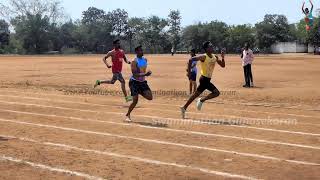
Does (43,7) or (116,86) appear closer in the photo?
(116,86)

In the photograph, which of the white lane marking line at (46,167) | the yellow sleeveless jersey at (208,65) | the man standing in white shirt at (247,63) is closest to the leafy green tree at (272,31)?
the man standing in white shirt at (247,63)

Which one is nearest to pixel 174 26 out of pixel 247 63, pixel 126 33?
pixel 126 33

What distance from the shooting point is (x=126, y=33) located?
111375 mm

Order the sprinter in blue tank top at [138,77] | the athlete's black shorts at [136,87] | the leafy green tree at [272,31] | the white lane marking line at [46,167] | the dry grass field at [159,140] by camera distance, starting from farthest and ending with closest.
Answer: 1. the leafy green tree at [272,31]
2. the athlete's black shorts at [136,87]
3. the sprinter in blue tank top at [138,77]
4. the dry grass field at [159,140]
5. the white lane marking line at [46,167]

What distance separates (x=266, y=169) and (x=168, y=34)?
10029cm

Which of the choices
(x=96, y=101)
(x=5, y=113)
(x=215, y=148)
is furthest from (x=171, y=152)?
(x=96, y=101)

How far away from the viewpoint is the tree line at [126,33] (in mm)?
90688

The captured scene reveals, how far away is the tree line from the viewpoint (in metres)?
90.7

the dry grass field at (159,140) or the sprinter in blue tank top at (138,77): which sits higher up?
the sprinter in blue tank top at (138,77)

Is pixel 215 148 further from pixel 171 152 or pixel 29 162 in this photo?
pixel 29 162

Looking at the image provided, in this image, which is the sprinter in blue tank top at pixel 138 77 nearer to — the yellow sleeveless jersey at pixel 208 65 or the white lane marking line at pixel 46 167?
the yellow sleeveless jersey at pixel 208 65

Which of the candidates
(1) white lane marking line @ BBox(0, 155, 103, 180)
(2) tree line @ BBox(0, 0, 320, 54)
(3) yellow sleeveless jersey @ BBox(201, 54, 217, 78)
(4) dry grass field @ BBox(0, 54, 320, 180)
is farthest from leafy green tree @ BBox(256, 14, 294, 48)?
(1) white lane marking line @ BBox(0, 155, 103, 180)

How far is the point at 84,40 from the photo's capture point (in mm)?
101688

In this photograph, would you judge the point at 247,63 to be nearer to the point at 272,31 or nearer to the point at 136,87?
the point at 136,87
